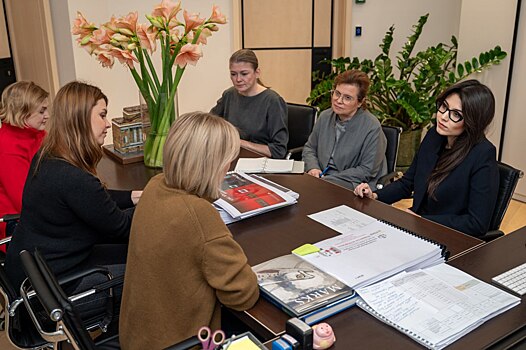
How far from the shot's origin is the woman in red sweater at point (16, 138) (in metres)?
2.25

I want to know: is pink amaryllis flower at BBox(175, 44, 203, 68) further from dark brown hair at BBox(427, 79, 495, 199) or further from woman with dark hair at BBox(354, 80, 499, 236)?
dark brown hair at BBox(427, 79, 495, 199)

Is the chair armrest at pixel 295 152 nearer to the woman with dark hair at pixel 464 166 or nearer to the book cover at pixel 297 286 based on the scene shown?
the woman with dark hair at pixel 464 166

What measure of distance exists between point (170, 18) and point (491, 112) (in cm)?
142

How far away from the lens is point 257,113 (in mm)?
3127

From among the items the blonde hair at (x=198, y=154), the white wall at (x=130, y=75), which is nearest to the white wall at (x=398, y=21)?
the white wall at (x=130, y=75)

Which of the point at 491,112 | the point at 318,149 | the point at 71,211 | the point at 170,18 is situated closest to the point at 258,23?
the point at 318,149

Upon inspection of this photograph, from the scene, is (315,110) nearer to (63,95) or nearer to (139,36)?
(139,36)

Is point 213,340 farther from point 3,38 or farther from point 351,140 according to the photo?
point 3,38

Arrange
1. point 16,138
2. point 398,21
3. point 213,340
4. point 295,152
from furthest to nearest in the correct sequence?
point 398,21 → point 295,152 → point 16,138 → point 213,340

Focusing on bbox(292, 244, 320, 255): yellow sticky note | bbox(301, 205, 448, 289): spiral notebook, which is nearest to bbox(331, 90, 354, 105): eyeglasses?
bbox(301, 205, 448, 289): spiral notebook

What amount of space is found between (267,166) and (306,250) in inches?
37.7

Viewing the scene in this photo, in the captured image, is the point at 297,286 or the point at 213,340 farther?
the point at 297,286

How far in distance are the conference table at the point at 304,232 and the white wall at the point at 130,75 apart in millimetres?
1400

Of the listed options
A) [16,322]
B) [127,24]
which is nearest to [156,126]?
[127,24]
